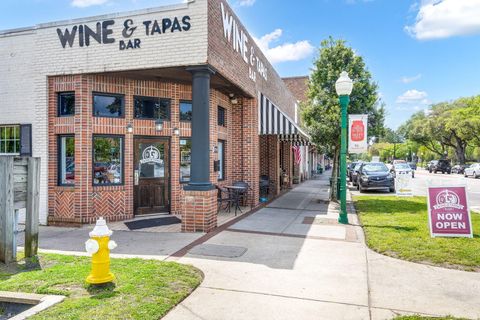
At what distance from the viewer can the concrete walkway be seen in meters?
3.98

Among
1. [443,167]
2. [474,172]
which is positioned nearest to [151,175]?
[474,172]

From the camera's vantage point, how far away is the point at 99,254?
451 cm

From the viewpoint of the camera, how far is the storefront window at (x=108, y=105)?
29.8ft

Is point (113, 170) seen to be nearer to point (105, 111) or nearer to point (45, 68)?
point (105, 111)

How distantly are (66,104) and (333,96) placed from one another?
9.36 meters

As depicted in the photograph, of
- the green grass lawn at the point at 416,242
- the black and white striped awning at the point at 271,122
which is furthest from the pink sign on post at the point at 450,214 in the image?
the black and white striped awning at the point at 271,122

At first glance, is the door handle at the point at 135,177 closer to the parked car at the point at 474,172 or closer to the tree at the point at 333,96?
the tree at the point at 333,96

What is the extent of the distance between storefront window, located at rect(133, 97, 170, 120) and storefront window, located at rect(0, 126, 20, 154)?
3273mm

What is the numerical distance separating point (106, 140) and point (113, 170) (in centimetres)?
84

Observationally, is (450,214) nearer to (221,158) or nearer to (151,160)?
(221,158)

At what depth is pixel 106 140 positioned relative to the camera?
9.21 metres

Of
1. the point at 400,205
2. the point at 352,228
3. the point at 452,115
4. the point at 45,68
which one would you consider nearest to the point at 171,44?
the point at 45,68

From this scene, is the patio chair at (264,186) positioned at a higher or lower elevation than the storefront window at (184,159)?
lower

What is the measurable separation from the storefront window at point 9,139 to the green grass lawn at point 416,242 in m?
9.41
